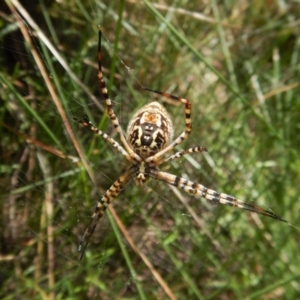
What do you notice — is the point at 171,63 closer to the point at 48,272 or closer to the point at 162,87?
the point at 162,87

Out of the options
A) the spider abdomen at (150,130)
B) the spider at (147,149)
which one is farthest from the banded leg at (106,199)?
the spider abdomen at (150,130)

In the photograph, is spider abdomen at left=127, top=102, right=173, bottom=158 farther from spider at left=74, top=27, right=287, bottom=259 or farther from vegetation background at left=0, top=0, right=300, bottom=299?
vegetation background at left=0, top=0, right=300, bottom=299

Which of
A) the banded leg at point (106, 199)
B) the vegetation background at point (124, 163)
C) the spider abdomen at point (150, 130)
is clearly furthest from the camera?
the vegetation background at point (124, 163)

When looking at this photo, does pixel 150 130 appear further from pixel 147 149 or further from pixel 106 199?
pixel 106 199

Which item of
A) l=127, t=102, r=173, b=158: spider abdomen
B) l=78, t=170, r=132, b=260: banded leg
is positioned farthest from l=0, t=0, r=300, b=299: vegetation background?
l=127, t=102, r=173, b=158: spider abdomen

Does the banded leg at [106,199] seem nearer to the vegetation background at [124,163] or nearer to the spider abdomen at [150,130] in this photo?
the vegetation background at [124,163]

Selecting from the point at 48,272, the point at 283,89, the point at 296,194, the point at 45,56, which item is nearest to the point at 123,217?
the point at 48,272

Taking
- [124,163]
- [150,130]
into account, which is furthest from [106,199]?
[150,130]
